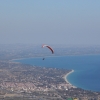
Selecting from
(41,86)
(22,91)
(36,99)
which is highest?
(41,86)

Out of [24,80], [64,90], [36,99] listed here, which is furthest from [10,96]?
[24,80]

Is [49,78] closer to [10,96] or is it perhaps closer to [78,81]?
[78,81]

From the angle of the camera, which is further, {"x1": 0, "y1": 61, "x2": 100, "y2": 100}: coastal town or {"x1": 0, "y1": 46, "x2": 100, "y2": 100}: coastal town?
{"x1": 0, "y1": 61, "x2": 100, "y2": 100}: coastal town

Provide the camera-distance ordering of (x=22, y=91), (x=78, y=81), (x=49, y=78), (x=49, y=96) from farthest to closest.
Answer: (x=49, y=78) < (x=78, y=81) < (x=22, y=91) < (x=49, y=96)

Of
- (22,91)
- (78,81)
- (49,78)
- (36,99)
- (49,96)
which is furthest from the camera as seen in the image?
(49,78)

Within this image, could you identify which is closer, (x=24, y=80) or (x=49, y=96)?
(x=49, y=96)

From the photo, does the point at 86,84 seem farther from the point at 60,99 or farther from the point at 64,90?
the point at 60,99

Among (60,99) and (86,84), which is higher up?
(86,84)

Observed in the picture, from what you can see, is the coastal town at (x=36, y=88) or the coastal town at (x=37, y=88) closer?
the coastal town at (x=37, y=88)

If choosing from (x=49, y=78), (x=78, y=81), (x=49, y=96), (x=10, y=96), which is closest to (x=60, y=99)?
(x=49, y=96)
